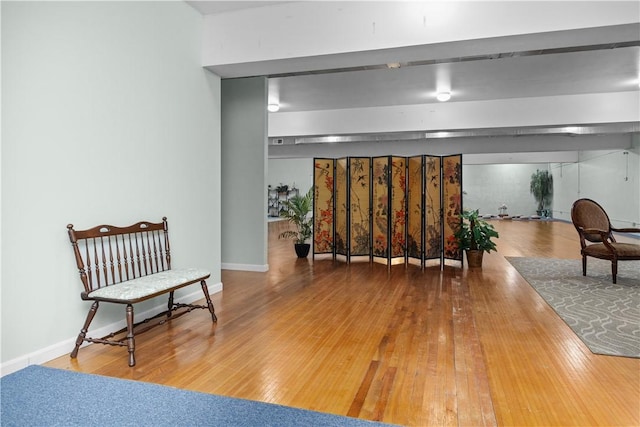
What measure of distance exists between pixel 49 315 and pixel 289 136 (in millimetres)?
7317

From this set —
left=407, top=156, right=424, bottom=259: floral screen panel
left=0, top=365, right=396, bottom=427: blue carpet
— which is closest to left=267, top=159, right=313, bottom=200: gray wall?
left=407, top=156, right=424, bottom=259: floral screen panel

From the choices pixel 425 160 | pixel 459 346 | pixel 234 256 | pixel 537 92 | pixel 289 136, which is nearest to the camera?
pixel 459 346

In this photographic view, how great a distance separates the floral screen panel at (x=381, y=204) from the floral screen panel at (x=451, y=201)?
3.06 feet

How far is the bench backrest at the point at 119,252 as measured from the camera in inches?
116

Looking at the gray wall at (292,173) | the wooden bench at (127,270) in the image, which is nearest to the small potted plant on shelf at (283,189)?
the gray wall at (292,173)

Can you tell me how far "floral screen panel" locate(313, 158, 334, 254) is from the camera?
7301 millimetres

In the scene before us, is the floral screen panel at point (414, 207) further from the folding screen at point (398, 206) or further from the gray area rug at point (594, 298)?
the gray area rug at point (594, 298)

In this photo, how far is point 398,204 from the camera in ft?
22.7

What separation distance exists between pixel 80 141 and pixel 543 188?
751 inches

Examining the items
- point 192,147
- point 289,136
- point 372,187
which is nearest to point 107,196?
point 192,147

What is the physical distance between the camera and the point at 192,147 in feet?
14.1

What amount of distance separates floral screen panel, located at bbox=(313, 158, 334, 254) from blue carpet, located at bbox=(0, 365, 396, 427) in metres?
5.10

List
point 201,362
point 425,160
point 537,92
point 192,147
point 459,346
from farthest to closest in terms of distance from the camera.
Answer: point 537,92
point 425,160
point 192,147
point 459,346
point 201,362

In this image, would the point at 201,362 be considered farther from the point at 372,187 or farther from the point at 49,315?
the point at 372,187
